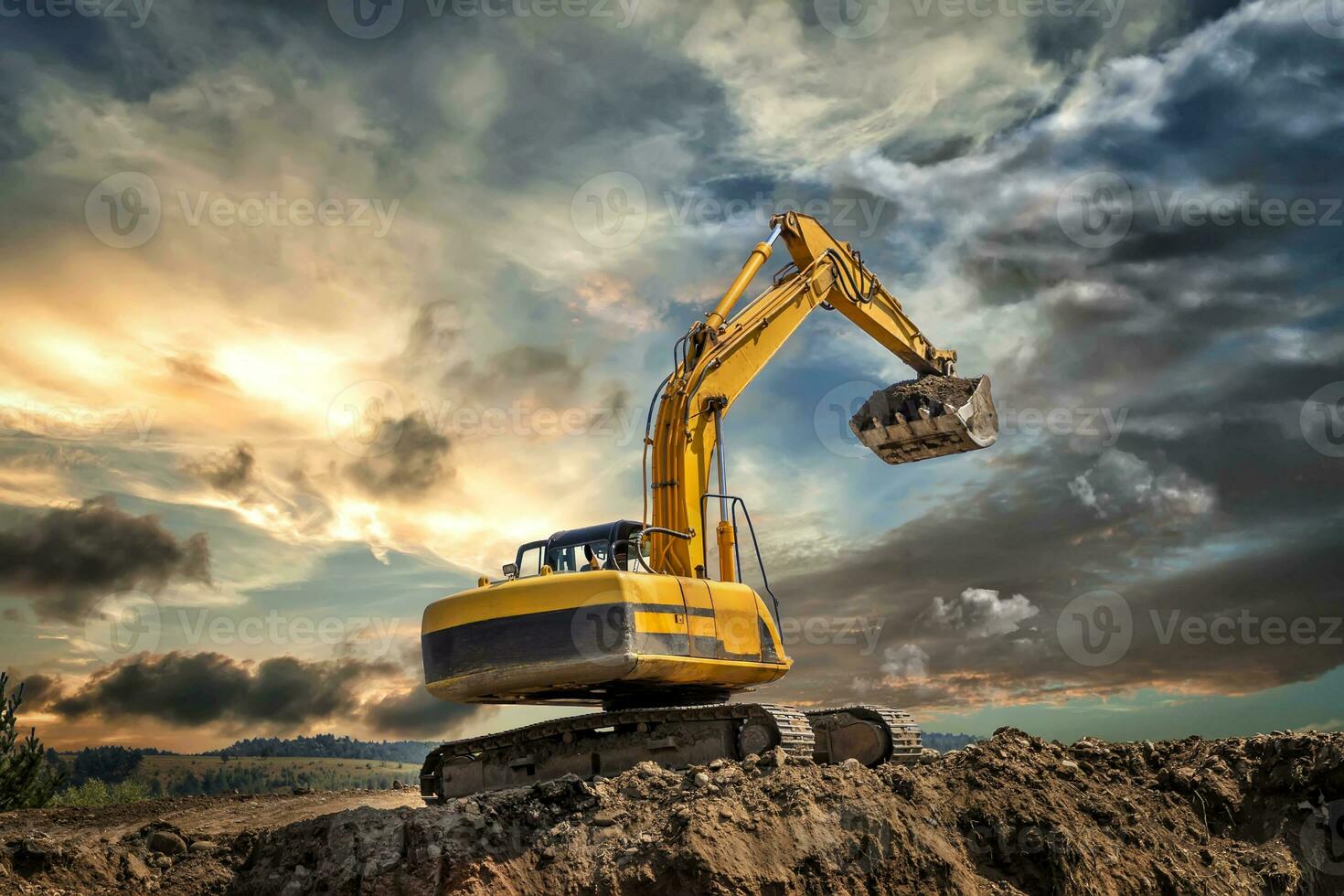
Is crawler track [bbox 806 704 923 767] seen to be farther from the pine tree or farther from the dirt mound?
the pine tree

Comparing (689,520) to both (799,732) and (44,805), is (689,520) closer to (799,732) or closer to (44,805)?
(799,732)

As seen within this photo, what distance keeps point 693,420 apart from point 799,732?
3.59 meters

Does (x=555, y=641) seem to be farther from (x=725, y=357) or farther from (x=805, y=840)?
(x=725, y=357)

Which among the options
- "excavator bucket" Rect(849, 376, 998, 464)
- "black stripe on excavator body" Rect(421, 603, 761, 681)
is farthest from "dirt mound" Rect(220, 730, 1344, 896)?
"excavator bucket" Rect(849, 376, 998, 464)

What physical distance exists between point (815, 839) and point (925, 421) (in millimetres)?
7884

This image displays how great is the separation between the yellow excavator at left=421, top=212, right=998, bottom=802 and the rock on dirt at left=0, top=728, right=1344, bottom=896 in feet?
2.84

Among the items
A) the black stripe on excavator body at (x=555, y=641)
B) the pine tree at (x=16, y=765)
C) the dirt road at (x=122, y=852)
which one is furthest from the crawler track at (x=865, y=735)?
A: the pine tree at (x=16, y=765)

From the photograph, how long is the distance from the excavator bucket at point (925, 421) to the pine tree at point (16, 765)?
14942 mm

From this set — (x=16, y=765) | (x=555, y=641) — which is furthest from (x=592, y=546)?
(x=16, y=765)

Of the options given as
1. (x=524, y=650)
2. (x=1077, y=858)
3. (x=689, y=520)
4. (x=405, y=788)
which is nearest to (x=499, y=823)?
(x=524, y=650)

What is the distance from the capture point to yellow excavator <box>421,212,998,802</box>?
30.5 ft

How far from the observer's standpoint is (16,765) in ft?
58.6

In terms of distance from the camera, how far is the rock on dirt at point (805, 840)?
7438 mm

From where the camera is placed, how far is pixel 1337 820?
10.1 metres
